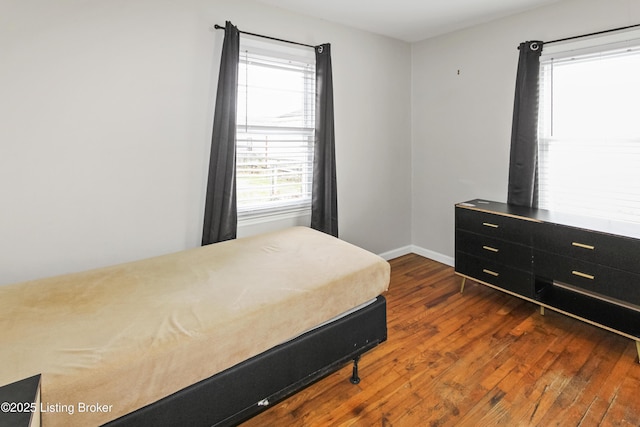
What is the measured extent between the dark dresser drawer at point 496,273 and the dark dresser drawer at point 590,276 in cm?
14

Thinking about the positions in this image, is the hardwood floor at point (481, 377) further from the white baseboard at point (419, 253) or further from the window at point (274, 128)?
the window at point (274, 128)

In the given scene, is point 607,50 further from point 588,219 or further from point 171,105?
point 171,105

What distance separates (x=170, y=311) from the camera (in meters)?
1.48

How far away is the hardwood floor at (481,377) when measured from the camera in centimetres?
174

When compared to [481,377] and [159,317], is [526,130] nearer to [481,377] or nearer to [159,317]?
[481,377]

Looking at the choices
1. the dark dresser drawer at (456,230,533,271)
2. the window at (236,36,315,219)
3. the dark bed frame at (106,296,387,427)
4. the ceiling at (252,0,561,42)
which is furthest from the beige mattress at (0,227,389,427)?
the ceiling at (252,0,561,42)

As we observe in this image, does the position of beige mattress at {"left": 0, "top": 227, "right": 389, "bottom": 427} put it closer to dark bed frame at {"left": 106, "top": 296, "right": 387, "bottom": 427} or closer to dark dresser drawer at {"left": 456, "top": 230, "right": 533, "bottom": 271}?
dark bed frame at {"left": 106, "top": 296, "right": 387, "bottom": 427}

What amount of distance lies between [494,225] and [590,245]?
2.17 ft

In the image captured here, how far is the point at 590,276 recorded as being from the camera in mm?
2266

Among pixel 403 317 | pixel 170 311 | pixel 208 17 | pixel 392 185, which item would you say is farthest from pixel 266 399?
pixel 392 185

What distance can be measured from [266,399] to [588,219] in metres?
2.57

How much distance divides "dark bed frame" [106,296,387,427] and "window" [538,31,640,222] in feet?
6.48

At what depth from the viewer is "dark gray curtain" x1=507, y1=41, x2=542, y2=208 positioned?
2811mm

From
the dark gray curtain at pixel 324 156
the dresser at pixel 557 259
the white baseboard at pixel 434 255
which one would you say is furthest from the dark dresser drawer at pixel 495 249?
the dark gray curtain at pixel 324 156
